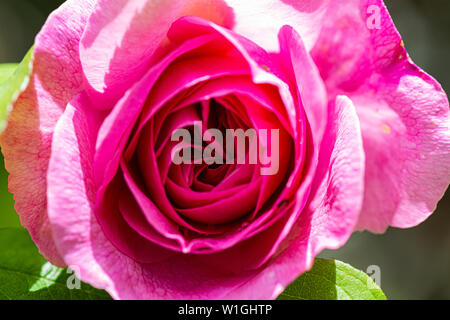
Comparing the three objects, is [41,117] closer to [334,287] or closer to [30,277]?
[30,277]

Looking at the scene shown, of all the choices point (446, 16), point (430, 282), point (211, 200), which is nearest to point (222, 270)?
point (211, 200)

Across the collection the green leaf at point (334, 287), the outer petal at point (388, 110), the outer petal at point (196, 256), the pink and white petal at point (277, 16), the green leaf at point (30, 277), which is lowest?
the green leaf at point (30, 277)

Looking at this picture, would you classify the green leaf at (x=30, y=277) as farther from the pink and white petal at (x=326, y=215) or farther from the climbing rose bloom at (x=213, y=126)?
the pink and white petal at (x=326, y=215)

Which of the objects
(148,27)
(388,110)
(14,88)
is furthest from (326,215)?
(14,88)

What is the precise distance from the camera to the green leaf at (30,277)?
2.51ft

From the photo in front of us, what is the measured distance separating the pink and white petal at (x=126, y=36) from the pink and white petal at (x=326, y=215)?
22cm

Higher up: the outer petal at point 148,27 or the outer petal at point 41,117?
the outer petal at point 148,27

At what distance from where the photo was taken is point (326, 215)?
61 cm

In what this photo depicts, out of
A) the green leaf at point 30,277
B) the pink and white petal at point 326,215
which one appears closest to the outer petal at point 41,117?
the green leaf at point 30,277

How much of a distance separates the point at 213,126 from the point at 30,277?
0.39 metres

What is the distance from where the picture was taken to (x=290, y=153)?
68 cm

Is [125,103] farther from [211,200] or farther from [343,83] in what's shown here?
[343,83]

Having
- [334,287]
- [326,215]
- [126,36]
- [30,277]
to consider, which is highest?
[126,36]

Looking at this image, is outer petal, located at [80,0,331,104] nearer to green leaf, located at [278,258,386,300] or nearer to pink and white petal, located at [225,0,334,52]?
pink and white petal, located at [225,0,334,52]
